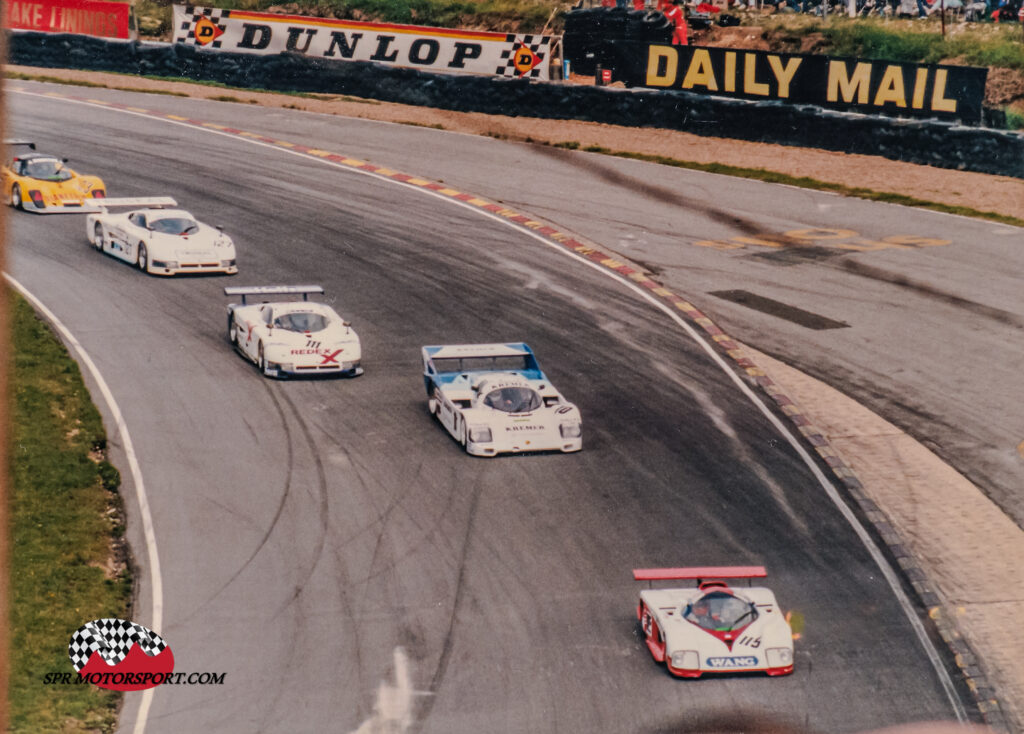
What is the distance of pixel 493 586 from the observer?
58.2 feet

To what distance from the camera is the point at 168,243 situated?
29.1 meters

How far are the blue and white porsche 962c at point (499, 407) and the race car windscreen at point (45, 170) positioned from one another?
46.6 feet

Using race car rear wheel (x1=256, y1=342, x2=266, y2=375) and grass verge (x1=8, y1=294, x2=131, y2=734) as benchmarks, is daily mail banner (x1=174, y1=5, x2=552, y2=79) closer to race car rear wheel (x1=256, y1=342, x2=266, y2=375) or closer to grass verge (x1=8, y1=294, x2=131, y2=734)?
race car rear wheel (x1=256, y1=342, x2=266, y2=375)

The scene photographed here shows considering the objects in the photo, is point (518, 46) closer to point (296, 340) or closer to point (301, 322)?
point (301, 322)

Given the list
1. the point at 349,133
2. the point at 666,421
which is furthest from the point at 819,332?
the point at 349,133

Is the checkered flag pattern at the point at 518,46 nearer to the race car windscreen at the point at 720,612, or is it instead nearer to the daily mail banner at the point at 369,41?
the daily mail banner at the point at 369,41

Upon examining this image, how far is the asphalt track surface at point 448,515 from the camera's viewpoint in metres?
15.7

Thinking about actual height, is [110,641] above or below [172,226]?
below

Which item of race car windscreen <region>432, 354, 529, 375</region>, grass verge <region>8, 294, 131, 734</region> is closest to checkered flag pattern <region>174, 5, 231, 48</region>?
grass verge <region>8, 294, 131, 734</region>

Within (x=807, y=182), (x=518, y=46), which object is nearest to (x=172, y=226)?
(x=807, y=182)

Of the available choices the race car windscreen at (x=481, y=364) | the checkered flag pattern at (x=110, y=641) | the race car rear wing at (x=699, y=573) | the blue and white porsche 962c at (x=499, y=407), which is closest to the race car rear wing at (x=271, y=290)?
the race car windscreen at (x=481, y=364)

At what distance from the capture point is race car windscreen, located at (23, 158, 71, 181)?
1298 inches

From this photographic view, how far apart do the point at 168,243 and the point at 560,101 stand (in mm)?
17529

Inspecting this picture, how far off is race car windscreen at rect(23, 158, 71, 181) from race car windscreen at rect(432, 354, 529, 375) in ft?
43.4
